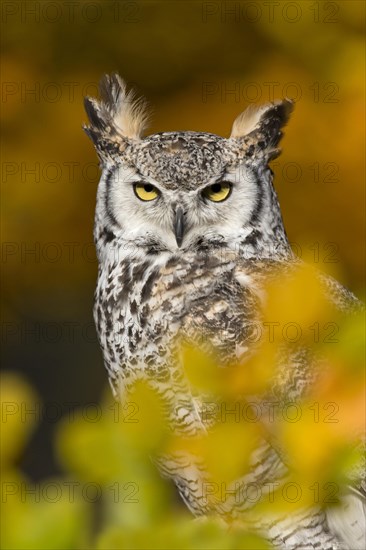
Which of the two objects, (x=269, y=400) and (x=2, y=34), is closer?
(x=269, y=400)

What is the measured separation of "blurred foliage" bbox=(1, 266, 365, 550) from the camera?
58 centimetres

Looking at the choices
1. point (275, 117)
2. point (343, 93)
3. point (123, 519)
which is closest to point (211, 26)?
point (343, 93)

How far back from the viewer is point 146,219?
1.77 meters

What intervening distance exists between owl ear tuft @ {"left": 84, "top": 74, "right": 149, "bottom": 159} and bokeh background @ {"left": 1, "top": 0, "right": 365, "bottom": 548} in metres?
0.34

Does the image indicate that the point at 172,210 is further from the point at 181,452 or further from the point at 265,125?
the point at 181,452

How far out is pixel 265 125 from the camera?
1803mm

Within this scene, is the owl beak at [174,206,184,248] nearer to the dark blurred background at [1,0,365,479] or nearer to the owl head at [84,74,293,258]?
the owl head at [84,74,293,258]

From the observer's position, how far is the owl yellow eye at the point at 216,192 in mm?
1749

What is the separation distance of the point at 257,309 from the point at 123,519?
906 millimetres

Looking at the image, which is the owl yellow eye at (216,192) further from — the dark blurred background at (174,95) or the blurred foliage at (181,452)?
the blurred foliage at (181,452)

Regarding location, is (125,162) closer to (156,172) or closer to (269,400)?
(156,172)

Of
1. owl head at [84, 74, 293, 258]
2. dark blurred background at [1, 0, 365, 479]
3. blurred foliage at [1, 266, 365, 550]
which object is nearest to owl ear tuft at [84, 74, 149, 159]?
owl head at [84, 74, 293, 258]

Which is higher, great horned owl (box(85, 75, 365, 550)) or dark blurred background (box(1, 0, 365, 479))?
dark blurred background (box(1, 0, 365, 479))

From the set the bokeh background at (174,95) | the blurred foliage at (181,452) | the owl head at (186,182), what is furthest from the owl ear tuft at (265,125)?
the blurred foliage at (181,452)
